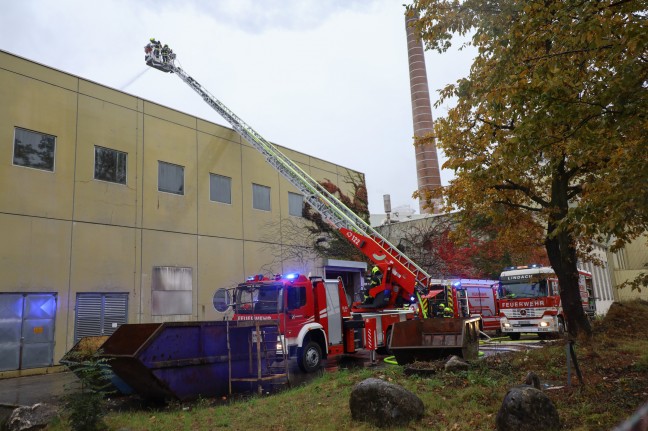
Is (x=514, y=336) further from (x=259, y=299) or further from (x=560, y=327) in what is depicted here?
(x=259, y=299)

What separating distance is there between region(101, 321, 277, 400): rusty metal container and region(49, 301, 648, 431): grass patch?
0.56m

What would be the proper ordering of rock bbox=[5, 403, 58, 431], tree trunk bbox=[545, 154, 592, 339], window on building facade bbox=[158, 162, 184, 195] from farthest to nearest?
window on building facade bbox=[158, 162, 184, 195], tree trunk bbox=[545, 154, 592, 339], rock bbox=[5, 403, 58, 431]

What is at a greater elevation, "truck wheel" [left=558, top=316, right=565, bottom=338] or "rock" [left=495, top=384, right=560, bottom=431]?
"truck wheel" [left=558, top=316, right=565, bottom=338]

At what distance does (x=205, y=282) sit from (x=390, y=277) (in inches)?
367

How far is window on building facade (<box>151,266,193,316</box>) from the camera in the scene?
62.6 ft

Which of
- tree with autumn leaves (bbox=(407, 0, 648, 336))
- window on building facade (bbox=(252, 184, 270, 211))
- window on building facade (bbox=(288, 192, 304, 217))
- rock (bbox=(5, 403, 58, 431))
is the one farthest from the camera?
window on building facade (bbox=(288, 192, 304, 217))

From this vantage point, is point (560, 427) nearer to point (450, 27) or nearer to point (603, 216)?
point (603, 216)

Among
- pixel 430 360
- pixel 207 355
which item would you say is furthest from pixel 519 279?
pixel 207 355

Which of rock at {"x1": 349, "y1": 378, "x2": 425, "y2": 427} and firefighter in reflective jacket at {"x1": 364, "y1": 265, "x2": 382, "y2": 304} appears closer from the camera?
rock at {"x1": 349, "y1": 378, "x2": 425, "y2": 427}

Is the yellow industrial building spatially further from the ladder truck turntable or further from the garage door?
the ladder truck turntable

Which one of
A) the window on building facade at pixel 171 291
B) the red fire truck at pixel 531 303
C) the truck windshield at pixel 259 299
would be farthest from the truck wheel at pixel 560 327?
the window on building facade at pixel 171 291

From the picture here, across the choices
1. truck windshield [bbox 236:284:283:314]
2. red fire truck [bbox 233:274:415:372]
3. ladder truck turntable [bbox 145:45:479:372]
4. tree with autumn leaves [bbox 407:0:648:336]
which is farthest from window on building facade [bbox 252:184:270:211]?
tree with autumn leaves [bbox 407:0:648:336]

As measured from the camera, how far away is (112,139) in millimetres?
18641

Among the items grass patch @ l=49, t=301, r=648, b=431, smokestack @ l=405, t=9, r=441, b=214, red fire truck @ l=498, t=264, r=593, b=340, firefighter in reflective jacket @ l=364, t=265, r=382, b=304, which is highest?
smokestack @ l=405, t=9, r=441, b=214
